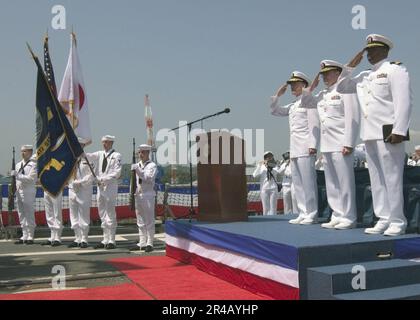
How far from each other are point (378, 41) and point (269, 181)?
7.82 metres

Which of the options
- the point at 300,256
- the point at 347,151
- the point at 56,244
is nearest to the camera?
the point at 300,256

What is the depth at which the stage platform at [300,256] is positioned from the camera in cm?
397

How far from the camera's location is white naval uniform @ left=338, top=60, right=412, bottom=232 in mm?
4699

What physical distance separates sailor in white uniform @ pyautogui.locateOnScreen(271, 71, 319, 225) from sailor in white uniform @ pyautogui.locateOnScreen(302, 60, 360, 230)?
294 mm

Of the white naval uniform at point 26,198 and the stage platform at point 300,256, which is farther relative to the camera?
the white naval uniform at point 26,198

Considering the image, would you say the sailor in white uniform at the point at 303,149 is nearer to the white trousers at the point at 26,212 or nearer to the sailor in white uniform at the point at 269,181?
the sailor in white uniform at the point at 269,181

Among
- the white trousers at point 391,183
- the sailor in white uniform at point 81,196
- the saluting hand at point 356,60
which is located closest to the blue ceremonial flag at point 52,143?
the sailor in white uniform at point 81,196

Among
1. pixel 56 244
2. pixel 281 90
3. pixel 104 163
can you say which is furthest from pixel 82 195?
pixel 281 90

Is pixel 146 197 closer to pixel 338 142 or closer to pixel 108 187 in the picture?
pixel 108 187

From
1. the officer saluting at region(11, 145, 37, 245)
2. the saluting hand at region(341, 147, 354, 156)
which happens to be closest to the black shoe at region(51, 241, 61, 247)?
the officer saluting at region(11, 145, 37, 245)

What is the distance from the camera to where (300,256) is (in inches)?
157

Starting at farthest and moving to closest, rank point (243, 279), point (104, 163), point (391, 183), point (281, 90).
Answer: point (104, 163), point (281, 90), point (243, 279), point (391, 183)

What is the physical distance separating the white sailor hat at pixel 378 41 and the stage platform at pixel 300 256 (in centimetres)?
196
